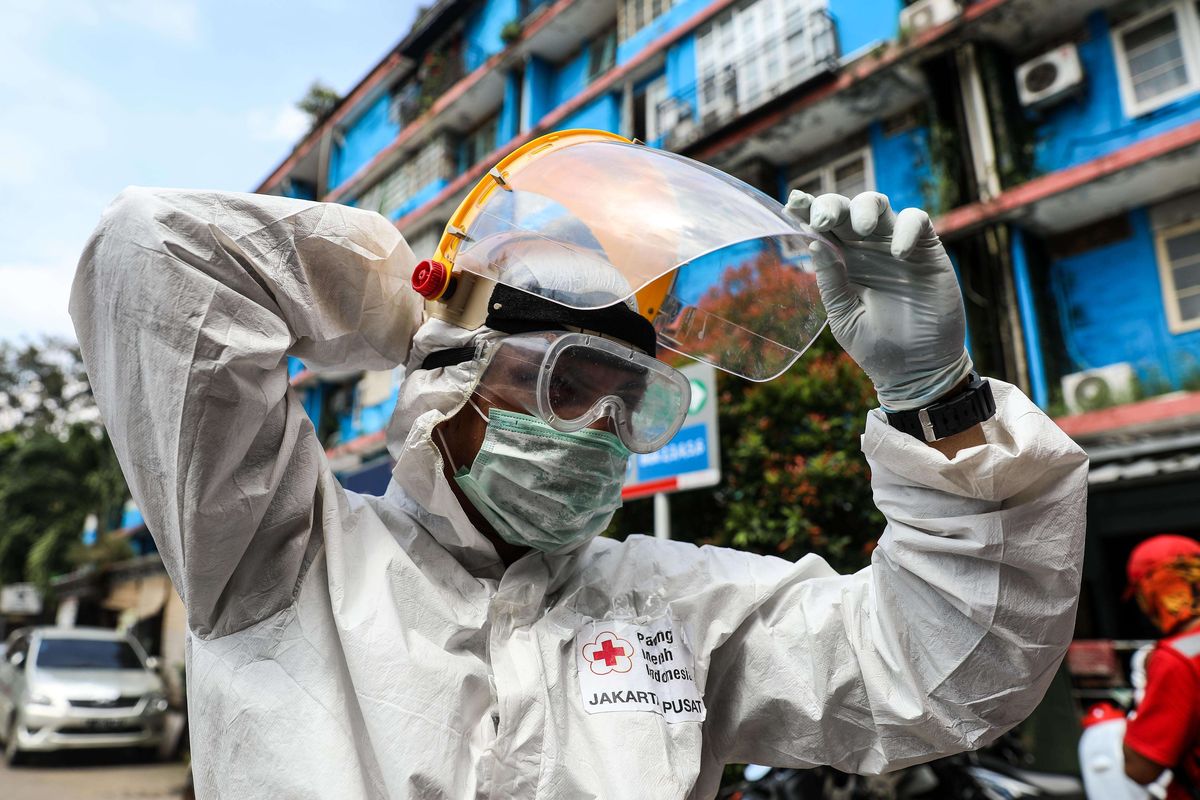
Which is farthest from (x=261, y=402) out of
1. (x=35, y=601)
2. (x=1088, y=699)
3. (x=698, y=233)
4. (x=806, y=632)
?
(x=35, y=601)

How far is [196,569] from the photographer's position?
1.24 meters

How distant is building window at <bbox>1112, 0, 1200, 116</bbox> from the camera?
8.48m

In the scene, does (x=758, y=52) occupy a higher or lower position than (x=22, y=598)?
higher

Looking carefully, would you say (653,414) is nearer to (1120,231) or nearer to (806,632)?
(806,632)

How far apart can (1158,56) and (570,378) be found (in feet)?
32.8

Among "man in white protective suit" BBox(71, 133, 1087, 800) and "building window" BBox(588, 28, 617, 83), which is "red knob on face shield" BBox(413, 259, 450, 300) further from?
"building window" BBox(588, 28, 617, 83)

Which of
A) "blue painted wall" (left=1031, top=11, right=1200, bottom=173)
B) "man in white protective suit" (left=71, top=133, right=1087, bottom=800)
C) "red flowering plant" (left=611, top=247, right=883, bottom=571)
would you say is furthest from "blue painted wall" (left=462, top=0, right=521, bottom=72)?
"man in white protective suit" (left=71, top=133, right=1087, bottom=800)

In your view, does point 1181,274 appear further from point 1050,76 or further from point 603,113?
point 603,113

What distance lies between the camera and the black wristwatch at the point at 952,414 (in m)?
1.34

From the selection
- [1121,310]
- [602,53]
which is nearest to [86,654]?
[602,53]

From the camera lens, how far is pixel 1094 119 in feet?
29.9

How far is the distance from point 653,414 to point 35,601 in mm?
26493

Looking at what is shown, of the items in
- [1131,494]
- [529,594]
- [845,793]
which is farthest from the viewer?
[1131,494]

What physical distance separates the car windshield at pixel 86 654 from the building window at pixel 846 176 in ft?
36.2
